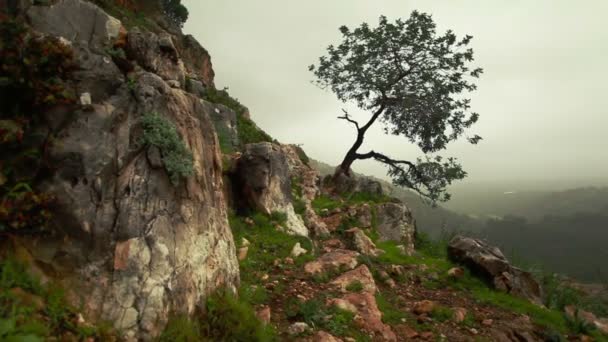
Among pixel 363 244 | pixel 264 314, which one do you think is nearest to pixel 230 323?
pixel 264 314

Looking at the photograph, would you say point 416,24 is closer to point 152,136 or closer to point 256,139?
point 256,139

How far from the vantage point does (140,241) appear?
631cm

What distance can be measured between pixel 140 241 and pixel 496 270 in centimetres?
1216

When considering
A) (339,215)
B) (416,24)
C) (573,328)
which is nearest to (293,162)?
(339,215)

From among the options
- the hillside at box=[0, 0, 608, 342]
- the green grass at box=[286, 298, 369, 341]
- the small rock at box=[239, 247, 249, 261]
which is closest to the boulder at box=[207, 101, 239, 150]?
the hillside at box=[0, 0, 608, 342]

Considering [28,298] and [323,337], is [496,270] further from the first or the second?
[28,298]

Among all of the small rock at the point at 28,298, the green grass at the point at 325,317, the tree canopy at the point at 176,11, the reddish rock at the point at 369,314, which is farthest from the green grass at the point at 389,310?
the tree canopy at the point at 176,11

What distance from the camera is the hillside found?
567cm

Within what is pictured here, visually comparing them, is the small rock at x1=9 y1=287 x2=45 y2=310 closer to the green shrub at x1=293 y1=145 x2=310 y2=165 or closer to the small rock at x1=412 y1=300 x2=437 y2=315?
the small rock at x1=412 y1=300 x2=437 y2=315

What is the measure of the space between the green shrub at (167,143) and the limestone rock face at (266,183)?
630 cm

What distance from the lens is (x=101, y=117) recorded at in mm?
6871

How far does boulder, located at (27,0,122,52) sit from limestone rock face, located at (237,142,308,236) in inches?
266

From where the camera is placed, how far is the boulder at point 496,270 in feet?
40.9

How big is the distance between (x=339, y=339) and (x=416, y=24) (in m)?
20.7
